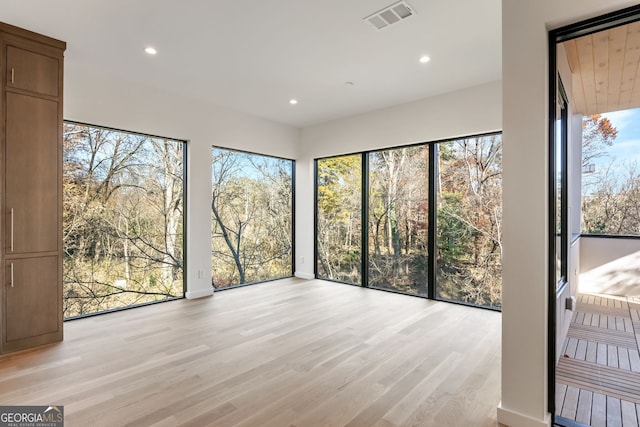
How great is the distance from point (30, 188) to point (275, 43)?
2636 mm

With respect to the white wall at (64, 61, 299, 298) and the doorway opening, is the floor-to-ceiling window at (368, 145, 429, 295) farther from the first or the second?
the white wall at (64, 61, 299, 298)

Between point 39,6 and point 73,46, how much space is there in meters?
0.63

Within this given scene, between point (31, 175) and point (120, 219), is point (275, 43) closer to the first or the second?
point (31, 175)

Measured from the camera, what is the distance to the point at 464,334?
325 cm

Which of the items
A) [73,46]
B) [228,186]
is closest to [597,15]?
[73,46]

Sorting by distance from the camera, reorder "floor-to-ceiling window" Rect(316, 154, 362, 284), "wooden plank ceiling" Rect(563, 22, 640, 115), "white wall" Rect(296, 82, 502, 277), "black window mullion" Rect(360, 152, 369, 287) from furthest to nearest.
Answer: "floor-to-ceiling window" Rect(316, 154, 362, 284) < "black window mullion" Rect(360, 152, 369, 287) < "white wall" Rect(296, 82, 502, 277) < "wooden plank ceiling" Rect(563, 22, 640, 115)

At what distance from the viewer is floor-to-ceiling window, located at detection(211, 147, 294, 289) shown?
16.7 feet

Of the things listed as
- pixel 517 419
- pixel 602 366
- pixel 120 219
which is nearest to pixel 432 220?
pixel 602 366

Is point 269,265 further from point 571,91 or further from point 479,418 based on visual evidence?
point 571,91

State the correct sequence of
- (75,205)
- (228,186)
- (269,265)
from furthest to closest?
(269,265), (228,186), (75,205)

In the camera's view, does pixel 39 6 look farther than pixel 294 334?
No

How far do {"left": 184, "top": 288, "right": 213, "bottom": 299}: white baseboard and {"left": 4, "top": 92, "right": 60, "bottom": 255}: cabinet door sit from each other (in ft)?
6.01

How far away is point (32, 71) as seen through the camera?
2.95 m

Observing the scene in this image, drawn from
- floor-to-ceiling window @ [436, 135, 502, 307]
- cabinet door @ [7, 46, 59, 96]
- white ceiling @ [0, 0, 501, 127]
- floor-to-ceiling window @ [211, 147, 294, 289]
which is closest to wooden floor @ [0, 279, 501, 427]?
floor-to-ceiling window @ [436, 135, 502, 307]
